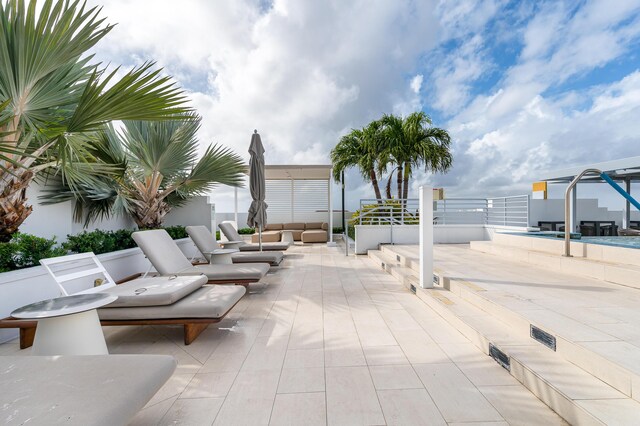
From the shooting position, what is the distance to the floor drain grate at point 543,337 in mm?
2208

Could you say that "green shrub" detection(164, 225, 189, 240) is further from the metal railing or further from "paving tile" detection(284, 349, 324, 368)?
"paving tile" detection(284, 349, 324, 368)

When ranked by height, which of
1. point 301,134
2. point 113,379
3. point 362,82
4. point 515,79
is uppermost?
point 362,82

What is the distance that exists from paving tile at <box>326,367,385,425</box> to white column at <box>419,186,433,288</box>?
2.23 metres

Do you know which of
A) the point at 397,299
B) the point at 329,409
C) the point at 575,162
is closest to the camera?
the point at 329,409

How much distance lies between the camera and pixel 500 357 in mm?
2312

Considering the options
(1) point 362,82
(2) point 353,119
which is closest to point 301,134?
(1) point 362,82

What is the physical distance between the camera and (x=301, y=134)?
11367mm

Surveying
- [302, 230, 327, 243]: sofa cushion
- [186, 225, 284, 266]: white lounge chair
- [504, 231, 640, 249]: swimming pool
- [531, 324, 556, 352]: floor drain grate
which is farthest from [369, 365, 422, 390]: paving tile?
[302, 230, 327, 243]: sofa cushion

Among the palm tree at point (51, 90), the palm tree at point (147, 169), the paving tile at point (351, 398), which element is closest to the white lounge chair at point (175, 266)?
the palm tree at point (51, 90)

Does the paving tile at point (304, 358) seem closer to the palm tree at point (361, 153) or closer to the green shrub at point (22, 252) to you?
the green shrub at point (22, 252)

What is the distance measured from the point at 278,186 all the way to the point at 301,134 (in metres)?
3.77

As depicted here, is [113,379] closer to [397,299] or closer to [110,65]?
[397,299]

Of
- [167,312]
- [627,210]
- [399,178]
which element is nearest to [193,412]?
[167,312]

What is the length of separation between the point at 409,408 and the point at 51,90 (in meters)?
4.72
